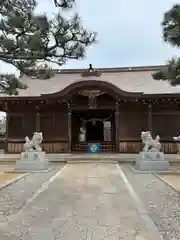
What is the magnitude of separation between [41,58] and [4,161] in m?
8.99

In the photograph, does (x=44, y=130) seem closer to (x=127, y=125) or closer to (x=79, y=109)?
(x=79, y=109)

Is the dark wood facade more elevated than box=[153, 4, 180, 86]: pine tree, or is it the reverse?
box=[153, 4, 180, 86]: pine tree

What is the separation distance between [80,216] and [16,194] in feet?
7.09

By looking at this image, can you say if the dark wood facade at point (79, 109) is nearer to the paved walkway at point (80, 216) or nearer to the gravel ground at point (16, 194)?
the gravel ground at point (16, 194)

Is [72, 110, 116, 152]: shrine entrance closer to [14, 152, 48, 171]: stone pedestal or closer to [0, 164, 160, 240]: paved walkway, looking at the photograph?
[14, 152, 48, 171]: stone pedestal

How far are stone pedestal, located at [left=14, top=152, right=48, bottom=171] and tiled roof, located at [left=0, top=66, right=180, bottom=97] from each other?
5817 millimetres

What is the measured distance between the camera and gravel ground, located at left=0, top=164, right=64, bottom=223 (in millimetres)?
4589

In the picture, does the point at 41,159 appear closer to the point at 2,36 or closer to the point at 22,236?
the point at 2,36

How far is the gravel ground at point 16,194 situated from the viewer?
4.59m

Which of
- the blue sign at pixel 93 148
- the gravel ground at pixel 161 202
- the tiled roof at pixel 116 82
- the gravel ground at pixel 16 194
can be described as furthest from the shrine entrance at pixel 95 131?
the gravel ground at pixel 16 194

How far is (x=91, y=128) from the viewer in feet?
60.3

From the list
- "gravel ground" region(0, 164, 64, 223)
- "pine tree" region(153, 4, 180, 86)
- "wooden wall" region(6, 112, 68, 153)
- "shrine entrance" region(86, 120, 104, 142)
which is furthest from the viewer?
"shrine entrance" region(86, 120, 104, 142)

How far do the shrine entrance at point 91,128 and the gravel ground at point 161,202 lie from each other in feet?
30.8

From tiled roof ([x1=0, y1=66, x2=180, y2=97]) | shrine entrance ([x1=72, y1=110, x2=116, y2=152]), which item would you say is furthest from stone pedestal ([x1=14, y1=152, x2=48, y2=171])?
shrine entrance ([x1=72, y1=110, x2=116, y2=152])
